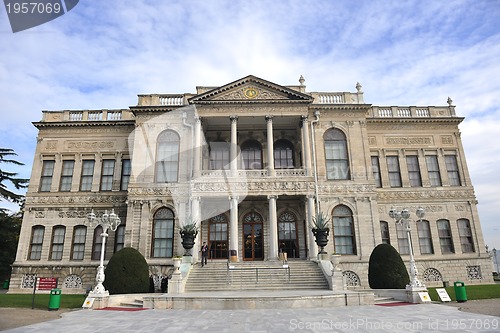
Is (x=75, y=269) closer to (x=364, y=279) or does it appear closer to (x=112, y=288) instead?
(x=112, y=288)

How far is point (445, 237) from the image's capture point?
2581cm

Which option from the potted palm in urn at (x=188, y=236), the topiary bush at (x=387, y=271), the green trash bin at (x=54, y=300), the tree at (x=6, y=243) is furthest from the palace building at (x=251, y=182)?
the green trash bin at (x=54, y=300)

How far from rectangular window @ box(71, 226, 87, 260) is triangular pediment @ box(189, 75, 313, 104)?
12457 mm

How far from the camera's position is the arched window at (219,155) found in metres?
26.5

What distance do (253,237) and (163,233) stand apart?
21.1 ft

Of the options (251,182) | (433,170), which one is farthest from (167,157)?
(433,170)

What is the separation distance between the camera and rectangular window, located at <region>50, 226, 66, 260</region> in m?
24.9

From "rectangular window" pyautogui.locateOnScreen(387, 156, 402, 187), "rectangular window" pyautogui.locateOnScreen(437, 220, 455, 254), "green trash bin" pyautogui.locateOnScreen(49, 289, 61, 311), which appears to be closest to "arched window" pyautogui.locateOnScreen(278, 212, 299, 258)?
"rectangular window" pyautogui.locateOnScreen(387, 156, 402, 187)

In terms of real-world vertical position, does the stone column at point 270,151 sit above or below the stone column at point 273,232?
above

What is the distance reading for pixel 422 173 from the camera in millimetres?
26891

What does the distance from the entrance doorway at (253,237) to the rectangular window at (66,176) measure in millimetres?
13914

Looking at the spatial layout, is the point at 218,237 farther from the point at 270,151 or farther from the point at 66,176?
the point at 66,176

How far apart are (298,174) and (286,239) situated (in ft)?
16.1

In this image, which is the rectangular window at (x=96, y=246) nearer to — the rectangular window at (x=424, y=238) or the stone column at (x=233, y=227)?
the stone column at (x=233, y=227)
